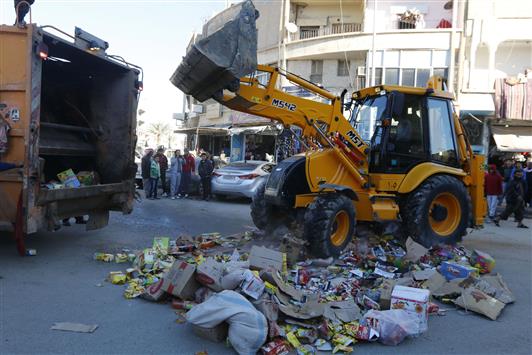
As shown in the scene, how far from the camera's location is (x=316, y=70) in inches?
943

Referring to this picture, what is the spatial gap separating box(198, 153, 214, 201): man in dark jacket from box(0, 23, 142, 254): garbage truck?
6.59 m

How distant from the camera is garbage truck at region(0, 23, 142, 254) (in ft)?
17.6

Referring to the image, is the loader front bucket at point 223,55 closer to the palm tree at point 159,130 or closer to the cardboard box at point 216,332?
the cardboard box at point 216,332

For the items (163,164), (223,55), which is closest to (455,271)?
(223,55)

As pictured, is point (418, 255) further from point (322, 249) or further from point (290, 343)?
point (290, 343)

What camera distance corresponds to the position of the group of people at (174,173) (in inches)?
539

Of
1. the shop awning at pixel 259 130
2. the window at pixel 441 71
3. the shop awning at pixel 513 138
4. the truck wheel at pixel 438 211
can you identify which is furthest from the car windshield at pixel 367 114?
the window at pixel 441 71

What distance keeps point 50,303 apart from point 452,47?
20.5 m

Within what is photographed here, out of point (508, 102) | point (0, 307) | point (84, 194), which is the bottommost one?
point (0, 307)

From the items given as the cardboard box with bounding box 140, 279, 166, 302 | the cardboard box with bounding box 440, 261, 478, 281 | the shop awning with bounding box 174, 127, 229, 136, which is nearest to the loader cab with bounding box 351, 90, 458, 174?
the cardboard box with bounding box 440, 261, 478, 281

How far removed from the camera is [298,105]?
6.63m

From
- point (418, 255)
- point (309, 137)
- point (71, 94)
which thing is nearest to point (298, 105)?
point (309, 137)

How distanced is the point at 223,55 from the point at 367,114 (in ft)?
9.86

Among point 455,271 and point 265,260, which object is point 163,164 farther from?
point 455,271
